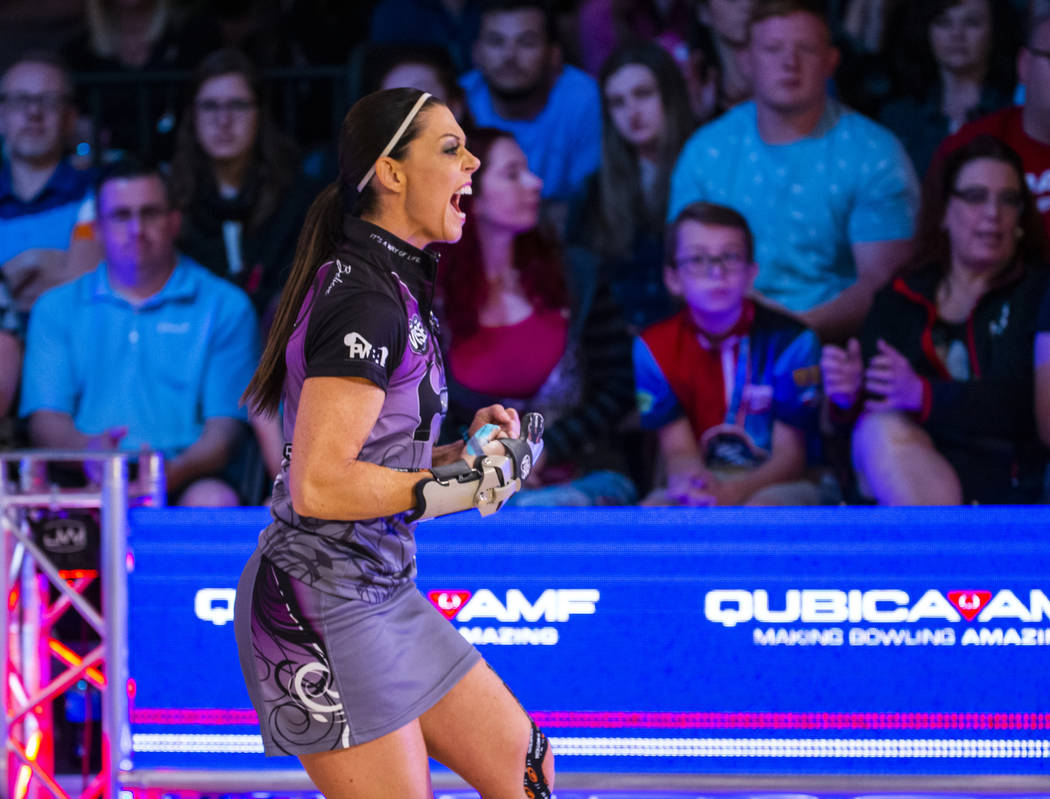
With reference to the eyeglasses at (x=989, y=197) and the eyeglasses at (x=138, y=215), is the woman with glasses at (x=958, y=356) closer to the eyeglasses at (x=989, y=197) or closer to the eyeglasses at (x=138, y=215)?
the eyeglasses at (x=989, y=197)

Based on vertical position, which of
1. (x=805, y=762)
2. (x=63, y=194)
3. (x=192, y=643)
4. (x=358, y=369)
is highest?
(x=63, y=194)

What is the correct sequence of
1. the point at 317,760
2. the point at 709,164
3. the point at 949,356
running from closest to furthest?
the point at 317,760
the point at 949,356
the point at 709,164

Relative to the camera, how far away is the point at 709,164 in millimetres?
5047

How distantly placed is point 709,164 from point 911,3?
115 centimetres

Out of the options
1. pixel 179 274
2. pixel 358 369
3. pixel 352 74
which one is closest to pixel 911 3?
pixel 352 74

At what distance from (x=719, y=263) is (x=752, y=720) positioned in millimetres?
2215

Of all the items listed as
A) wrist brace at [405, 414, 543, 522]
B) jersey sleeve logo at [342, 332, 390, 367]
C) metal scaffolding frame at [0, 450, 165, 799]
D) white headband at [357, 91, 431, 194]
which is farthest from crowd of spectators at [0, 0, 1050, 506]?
jersey sleeve logo at [342, 332, 390, 367]

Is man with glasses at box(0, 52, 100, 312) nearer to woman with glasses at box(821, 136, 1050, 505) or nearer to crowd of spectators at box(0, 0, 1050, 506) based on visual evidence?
crowd of spectators at box(0, 0, 1050, 506)

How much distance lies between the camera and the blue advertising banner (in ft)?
10.2

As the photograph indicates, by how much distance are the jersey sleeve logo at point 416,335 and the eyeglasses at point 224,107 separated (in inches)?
142

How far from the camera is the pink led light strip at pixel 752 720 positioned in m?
3.12

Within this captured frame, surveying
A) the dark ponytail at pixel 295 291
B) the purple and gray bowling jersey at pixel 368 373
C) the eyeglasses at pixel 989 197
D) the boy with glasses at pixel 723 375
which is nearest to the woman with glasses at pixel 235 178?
the boy with glasses at pixel 723 375

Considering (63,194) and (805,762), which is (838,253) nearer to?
(805,762)

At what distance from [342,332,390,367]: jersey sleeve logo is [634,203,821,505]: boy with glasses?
3.04 meters
